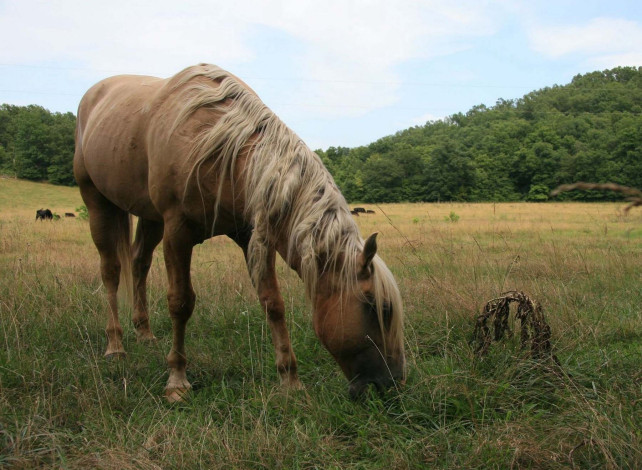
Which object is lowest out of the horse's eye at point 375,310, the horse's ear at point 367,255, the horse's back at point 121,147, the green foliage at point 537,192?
the green foliage at point 537,192

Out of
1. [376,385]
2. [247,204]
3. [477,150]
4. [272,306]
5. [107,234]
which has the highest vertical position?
[477,150]

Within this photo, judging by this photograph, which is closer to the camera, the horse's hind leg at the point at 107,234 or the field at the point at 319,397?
the field at the point at 319,397

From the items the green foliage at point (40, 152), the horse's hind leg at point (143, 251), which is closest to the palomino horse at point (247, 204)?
the horse's hind leg at point (143, 251)

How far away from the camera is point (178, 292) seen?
11.1ft

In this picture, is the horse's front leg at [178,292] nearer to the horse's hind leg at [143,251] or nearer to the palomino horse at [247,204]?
the palomino horse at [247,204]

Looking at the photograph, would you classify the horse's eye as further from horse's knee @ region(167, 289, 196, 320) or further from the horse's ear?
horse's knee @ region(167, 289, 196, 320)

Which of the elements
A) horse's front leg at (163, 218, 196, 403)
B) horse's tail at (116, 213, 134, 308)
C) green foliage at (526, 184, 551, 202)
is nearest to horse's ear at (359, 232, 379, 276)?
horse's front leg at (163, 218, 196, 403)

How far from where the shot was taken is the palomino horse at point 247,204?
2.51 meters

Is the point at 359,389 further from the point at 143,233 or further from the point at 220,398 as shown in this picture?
the point at 143,233

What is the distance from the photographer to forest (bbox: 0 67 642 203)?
5328cm

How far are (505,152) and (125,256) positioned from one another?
63584 millimetres

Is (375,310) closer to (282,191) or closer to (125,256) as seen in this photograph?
(282,191)

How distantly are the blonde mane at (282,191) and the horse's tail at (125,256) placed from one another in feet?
6.49

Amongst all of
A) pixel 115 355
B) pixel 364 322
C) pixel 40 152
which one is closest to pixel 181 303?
pixel 115 355
